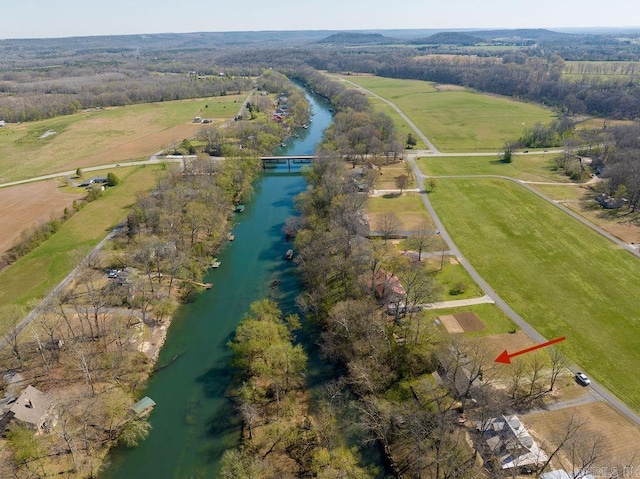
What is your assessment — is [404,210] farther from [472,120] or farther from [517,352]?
[472,120]

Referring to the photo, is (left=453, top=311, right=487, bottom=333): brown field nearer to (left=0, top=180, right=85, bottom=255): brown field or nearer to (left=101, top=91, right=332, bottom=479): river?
(left=101, top=91, right=332, bottom=479): river

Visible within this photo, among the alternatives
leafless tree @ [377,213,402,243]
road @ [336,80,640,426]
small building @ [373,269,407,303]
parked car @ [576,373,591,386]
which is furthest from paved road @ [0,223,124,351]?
parked car @ [576,373,591,386]

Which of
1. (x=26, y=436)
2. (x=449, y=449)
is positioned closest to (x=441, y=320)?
(x=449, y=449)

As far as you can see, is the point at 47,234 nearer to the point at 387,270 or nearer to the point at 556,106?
the point at 387,270

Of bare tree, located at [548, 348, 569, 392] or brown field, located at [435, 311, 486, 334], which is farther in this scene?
brown field, located at [435, 311, 486, 334]

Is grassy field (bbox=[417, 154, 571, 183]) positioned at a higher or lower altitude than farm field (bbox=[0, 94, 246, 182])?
lower

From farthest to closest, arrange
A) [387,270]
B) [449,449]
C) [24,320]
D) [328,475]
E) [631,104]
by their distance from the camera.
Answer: [631,104], [387,270], [24,320], [449,449], [328,475]

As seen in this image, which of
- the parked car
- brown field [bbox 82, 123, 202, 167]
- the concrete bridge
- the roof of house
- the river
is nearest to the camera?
the river

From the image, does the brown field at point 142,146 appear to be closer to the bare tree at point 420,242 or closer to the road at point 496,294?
the road at point 496,294
